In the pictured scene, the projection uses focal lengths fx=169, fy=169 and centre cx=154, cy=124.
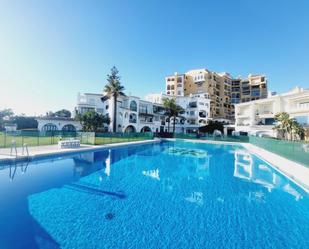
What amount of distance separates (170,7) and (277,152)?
19457mm

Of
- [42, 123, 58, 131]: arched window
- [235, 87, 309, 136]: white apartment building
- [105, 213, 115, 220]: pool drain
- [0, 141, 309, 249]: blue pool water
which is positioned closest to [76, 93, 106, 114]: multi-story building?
[42, 123, 58, 131]: arched window

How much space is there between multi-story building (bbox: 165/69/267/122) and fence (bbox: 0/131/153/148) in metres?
35.6

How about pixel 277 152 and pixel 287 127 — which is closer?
pixel 277 152

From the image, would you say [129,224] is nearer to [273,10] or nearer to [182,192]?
[182,192]

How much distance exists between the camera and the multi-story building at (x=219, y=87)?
2506 inches

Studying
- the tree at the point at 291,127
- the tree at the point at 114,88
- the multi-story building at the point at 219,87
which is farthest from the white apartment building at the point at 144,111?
the tree at the point at 291,127

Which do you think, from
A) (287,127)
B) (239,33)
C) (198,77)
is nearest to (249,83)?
(198,77)

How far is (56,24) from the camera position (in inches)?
631

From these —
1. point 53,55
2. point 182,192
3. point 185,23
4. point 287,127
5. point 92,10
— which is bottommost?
point 182,192

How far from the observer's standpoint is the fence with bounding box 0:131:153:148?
841 inches

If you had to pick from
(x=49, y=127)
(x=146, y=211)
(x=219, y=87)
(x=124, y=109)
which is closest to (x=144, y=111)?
(x=124, y=109)

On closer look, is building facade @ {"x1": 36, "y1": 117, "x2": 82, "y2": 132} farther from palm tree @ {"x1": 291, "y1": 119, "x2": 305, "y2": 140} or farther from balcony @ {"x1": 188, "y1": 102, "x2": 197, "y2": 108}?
palm tree @ {"x1": 291, "y1": 119, "x2": 305, "y2": 140}

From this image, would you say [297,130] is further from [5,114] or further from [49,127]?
[5,114]

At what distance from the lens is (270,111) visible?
38.9 m
